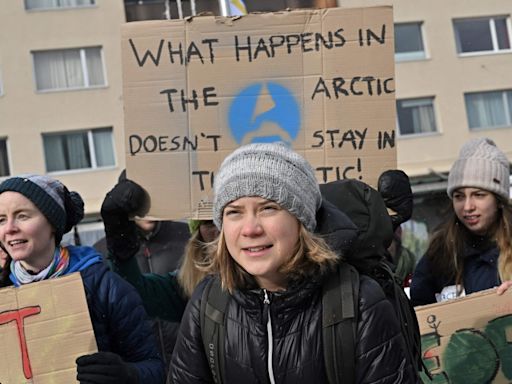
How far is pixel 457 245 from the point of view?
3541 mm

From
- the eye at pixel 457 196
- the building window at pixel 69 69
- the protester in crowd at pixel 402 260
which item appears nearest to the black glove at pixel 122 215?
the eye at pixel 457 196

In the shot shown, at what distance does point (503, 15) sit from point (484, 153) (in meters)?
18.8

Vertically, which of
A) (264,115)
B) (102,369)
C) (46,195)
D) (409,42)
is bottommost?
(102,369)

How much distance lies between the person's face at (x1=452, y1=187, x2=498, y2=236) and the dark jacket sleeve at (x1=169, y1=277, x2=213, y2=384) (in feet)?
5.31

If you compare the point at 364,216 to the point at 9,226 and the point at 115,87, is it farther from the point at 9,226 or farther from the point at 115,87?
the point at 115,87

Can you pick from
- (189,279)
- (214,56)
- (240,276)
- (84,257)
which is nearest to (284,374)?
(240,276)

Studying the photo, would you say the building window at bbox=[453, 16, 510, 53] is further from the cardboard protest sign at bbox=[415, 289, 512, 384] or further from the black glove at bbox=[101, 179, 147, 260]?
the black glove at bbox=[101, 179, 147, 260]

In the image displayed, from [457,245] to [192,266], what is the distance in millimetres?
1207

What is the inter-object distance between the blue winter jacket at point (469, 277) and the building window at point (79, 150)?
16.0 metres

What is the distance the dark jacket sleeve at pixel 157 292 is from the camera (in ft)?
10.4

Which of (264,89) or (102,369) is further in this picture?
(264,89)

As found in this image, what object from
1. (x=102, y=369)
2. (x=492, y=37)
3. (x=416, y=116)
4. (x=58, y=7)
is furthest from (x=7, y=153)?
(x=102, y=369)

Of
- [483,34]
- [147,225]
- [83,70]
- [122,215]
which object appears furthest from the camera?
[483,34]

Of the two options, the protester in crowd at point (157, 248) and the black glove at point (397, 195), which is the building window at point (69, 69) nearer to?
the protester in crowd at point (157, 248)
